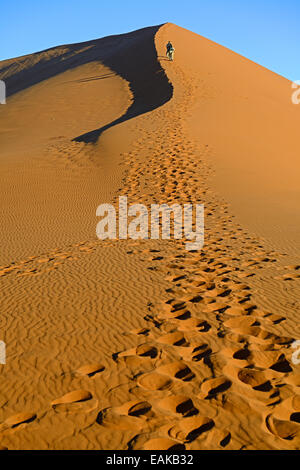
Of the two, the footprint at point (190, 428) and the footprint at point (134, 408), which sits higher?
the footprint at point (134, 408)

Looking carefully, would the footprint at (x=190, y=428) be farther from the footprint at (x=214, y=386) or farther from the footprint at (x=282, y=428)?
the footprint at (x=282, y=428)

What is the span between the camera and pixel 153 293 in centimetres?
532

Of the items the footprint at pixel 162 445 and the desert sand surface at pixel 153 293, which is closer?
the footprint at pixel 162 445

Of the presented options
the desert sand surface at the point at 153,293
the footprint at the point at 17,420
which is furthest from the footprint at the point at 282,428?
the footprint at the point at 17,420

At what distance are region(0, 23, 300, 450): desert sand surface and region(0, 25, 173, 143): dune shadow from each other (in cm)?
338

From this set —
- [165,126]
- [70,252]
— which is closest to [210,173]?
[165,126]

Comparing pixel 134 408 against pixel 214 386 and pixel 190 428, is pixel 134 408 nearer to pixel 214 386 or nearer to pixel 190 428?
pixel 190 428

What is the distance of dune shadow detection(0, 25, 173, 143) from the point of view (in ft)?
70.7

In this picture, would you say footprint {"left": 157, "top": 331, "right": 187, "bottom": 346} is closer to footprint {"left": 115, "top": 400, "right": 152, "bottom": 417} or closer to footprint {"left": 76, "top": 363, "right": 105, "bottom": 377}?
footprint {"left": 76, "top": 363, "right": 105, "bottom": 377}

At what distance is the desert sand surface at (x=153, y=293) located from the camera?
2941 millimetres

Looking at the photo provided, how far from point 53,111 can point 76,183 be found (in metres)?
12.7

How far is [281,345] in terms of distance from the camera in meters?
→ 3.88

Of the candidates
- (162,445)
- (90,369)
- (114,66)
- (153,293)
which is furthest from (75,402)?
(114,66)

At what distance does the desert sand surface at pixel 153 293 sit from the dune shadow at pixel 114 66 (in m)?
3.38
